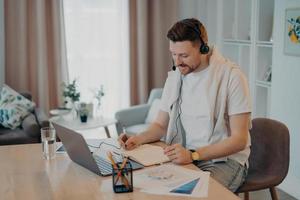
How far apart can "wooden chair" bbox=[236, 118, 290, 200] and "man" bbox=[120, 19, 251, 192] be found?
142mm

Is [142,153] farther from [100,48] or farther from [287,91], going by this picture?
[100,48]

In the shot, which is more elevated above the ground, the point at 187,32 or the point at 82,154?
the point at 187,32

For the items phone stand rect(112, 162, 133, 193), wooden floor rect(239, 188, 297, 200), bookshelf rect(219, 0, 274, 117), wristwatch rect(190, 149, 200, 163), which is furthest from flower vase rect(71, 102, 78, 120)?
phone stand rect(112, 162, 133, 193)

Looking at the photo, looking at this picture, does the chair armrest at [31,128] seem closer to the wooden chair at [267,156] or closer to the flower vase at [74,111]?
the flower vase at [74,111]

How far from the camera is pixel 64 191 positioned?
1.67 metres

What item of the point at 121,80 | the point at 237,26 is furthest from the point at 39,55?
the point at 237,26

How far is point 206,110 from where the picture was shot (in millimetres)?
2217

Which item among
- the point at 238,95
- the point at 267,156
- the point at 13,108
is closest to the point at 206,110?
the point at 238,95

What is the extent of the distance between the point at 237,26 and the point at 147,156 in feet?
9.44

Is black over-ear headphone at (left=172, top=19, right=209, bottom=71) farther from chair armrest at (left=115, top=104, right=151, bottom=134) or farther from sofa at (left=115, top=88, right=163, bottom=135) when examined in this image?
chair armrest at (left=115, top=104, right=151, bottom=134)

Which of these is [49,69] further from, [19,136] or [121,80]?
[19,136]

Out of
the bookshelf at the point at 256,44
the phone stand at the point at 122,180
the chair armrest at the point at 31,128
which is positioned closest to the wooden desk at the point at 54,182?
the phone stand at the point at 122,180

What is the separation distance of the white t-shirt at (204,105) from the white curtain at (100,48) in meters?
2.96

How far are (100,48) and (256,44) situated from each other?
6.14ft
